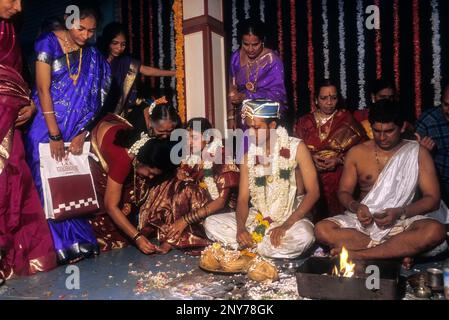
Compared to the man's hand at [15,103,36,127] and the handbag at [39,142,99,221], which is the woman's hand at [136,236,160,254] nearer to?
the handbag at [39,142,99,221]

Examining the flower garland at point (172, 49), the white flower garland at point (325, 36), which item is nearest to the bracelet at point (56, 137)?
the flower garland at point (172, 49)

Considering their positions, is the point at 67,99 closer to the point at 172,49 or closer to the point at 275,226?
the point at 275,226

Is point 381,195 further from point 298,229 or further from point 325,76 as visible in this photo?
point 325,76

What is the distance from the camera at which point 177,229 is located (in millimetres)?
4285

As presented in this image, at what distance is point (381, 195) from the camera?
12.4ft

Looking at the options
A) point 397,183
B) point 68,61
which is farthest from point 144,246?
point 397,183

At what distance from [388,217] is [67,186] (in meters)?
2.76

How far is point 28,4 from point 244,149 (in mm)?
6152

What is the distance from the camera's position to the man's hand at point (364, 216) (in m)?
3.58

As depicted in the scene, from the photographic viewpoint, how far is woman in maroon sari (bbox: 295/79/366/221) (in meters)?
4.67

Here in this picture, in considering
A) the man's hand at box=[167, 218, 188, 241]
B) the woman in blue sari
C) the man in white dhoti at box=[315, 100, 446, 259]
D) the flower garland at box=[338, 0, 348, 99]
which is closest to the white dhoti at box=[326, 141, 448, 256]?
the man in white dhoti at box=[315, 100, 446, 259]

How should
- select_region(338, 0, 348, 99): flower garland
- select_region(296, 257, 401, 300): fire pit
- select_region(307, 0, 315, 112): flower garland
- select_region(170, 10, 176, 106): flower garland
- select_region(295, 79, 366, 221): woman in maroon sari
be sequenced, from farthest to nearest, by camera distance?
select_region(170, 10, 176, 106): flower garland
select_region(307, 0, 315, 112): flower garland
select_region(338, 0, 348, 99): flower garland
select_region(295, 79, 366, 221): woman in maroon sari
select_region(296, 257, 401, 300): fire pit

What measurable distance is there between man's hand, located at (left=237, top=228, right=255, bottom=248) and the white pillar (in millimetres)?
2209

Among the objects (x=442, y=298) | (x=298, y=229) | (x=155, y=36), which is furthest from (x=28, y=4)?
(x=442, y=298)
